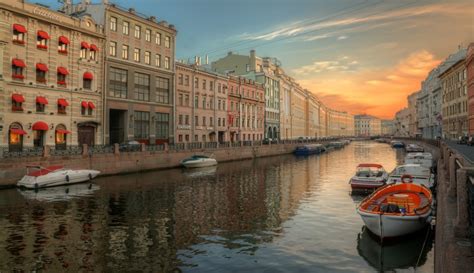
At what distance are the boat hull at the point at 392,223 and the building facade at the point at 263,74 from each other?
8984 centimetres

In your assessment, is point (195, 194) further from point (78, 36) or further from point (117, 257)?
point (78, 36)

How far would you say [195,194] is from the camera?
31141mm

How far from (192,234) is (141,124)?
141 feet

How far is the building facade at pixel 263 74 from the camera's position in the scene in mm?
106875

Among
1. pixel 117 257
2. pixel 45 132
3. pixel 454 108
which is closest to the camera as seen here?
pixel 117 257

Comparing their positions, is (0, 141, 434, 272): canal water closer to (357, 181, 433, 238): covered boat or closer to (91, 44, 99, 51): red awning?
(357, 181, 433, 238): covered boat

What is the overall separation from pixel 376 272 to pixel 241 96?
258 ft

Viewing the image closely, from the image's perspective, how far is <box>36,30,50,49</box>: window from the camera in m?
43.3

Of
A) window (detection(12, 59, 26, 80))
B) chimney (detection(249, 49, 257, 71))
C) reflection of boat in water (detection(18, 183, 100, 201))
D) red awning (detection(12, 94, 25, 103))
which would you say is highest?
chimney (detection(249, 49, 257, 71))

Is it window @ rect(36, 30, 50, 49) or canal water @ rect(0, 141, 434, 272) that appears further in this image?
window @ rect(36, 30, 50, 49)

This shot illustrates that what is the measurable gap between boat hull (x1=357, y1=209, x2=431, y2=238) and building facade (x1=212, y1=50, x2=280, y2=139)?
8984 centimetres

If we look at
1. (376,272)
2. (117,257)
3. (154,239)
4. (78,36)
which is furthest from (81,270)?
(78,36)

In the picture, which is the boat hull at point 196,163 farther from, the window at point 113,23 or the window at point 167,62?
the window at point 113,23

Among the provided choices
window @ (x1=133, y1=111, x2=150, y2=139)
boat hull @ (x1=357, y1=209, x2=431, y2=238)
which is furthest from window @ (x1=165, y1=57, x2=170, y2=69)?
boat hull @ (x1=357, y1=209, x2=431, y2=238)
